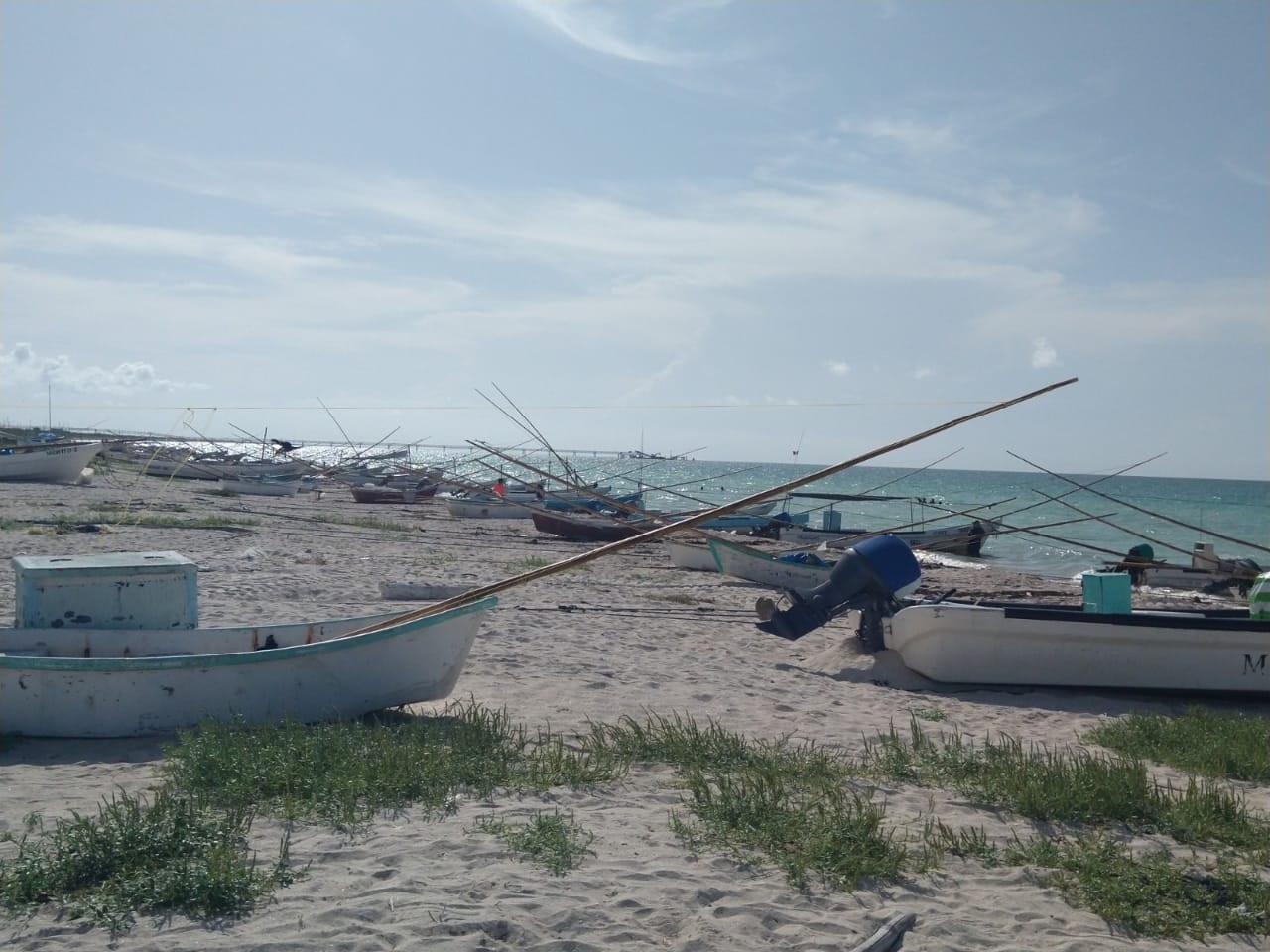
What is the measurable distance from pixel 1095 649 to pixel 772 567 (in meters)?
9.38

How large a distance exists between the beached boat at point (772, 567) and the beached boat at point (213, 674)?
11.0m

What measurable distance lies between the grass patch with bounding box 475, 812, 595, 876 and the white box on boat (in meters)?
4.24

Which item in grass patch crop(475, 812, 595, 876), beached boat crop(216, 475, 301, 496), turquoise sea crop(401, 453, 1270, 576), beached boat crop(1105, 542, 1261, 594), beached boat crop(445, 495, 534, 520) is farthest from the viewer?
beached boat crop(216, 475, 301, 496)

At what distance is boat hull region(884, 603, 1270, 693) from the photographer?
1002 centimetres

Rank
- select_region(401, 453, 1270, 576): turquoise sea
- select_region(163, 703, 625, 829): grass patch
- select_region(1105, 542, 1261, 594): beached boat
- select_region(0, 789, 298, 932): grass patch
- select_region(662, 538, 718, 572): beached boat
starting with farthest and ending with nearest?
select_region(662, 538, 718, 572): beached boat → select_region(1105, 542, 1261, 594): beached boat → select_region(401, 453, 1270, 576): turquoise sea → select_region(163, 703, 625, 829): grass patch → select_region(0, 789, 298, 932): grass patch

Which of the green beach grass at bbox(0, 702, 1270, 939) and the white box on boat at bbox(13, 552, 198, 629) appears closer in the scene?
the green beach grass at bbox(0, 702, 1270, 939)

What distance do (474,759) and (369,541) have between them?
18.9m

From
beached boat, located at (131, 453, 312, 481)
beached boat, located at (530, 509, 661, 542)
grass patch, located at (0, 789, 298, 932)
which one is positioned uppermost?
beached boat, located at (131, 453, 312, 481)

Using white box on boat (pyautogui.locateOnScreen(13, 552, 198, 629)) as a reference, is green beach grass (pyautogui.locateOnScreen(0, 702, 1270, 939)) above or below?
below

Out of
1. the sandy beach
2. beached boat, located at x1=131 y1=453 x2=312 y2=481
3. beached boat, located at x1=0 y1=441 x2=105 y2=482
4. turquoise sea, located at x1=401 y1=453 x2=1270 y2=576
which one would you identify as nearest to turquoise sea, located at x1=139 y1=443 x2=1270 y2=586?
turquoise sea, located at x1=401 y1=453 x2=1270 y2=576

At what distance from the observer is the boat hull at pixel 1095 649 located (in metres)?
10.0

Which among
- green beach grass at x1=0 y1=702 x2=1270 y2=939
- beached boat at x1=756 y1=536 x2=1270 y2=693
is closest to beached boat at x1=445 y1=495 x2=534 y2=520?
beached boat at x1=756 y1=536 x2=1270 y2=693

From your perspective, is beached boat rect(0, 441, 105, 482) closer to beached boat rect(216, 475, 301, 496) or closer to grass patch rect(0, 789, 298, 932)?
beached boat rect(216, 475, 301, 496)

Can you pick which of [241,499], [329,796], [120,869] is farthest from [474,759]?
[241,499]
